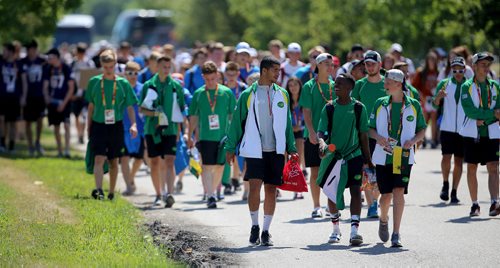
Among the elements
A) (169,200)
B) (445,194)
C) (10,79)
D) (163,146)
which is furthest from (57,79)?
(445,194)

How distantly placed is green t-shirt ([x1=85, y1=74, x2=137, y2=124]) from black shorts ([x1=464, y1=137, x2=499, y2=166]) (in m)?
4.74

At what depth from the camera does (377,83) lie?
15172mm

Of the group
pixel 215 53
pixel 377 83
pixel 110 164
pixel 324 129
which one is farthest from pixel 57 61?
pixel 324 129

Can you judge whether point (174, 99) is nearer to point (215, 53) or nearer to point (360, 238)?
point (215, 53)

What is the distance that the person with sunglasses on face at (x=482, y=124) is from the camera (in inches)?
610

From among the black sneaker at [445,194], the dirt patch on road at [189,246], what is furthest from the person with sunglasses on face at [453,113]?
the dirt patch on road at [189,246]

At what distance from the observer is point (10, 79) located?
25703mm

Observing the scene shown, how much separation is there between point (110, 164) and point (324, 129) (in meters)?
5.42

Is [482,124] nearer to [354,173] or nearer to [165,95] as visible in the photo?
[354,173]

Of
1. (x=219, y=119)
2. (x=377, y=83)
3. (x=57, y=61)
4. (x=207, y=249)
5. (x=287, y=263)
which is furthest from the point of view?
(x=57, y=61)

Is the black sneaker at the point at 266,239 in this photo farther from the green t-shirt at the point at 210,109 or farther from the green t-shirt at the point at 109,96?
the green t-shirt at the point at 109,96

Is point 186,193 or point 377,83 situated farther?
point 186,193

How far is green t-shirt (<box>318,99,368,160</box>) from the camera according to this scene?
1309 centimetres

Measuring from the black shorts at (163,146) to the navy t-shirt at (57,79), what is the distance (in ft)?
25.3
